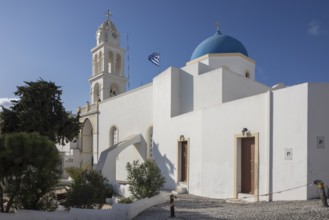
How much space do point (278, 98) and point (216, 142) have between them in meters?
3.53

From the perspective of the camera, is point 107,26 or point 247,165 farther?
point 107,26

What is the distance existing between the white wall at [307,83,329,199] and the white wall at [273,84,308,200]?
0.48 feet

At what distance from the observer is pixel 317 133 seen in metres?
9.66

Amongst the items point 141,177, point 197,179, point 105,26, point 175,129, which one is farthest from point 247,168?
point 105,26

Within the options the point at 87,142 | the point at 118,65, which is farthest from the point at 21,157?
the point at 118,65

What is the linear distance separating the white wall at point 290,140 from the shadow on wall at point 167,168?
6.81 m

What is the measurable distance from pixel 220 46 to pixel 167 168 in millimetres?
9267

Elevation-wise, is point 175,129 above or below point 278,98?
below

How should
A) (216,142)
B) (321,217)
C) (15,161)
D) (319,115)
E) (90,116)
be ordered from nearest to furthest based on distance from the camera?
(321,217), (15,161), (319,115), (216,142), (90,116)

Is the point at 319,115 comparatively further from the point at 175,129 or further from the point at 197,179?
the point at 175,129

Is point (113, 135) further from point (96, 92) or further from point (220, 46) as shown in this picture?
point (220, 46)

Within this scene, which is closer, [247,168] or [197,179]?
[247,168]

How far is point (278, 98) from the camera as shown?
1059 centimetres

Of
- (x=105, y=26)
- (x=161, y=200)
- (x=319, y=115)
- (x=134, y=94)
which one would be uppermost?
(x=105, y=26)
